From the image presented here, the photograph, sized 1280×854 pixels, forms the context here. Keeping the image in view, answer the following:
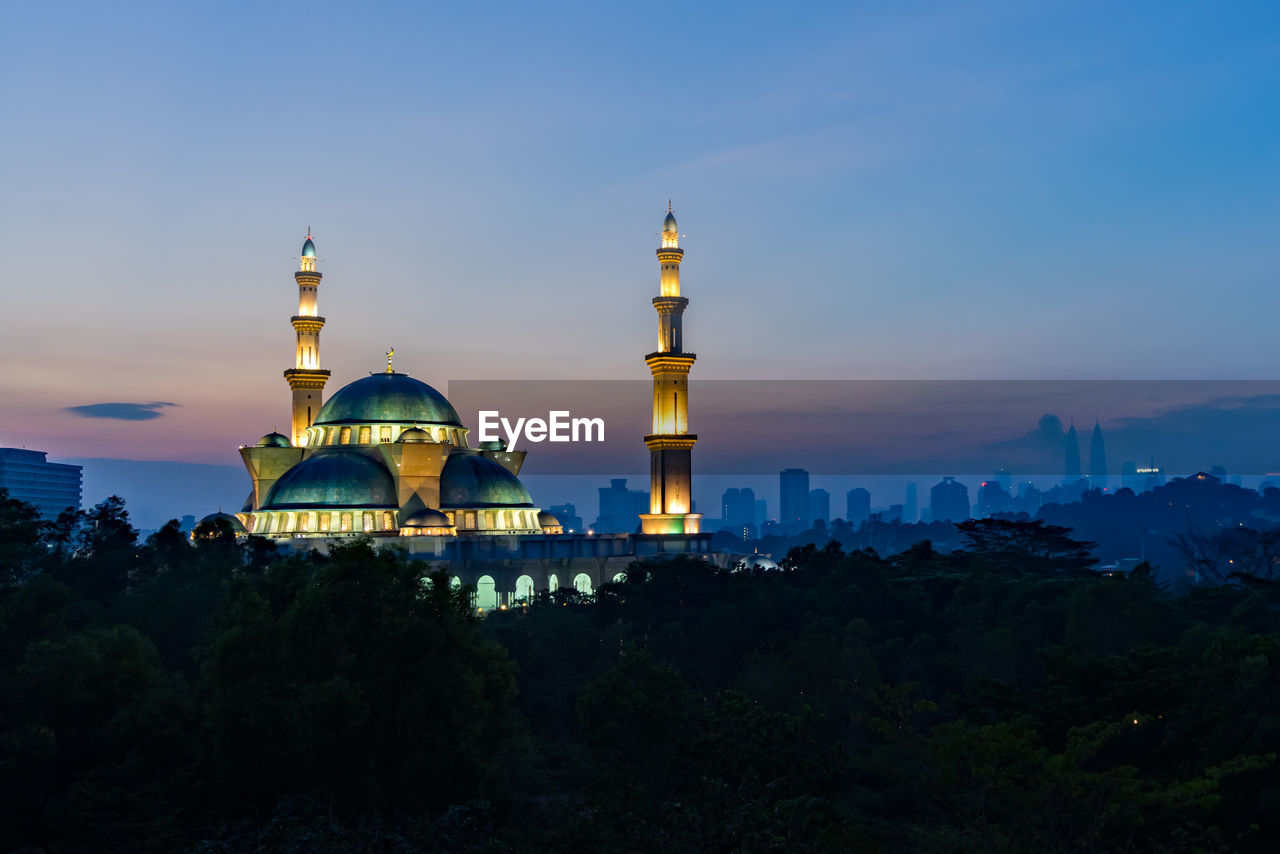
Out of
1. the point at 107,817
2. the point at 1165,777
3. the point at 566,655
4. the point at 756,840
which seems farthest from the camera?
the point at 566,655

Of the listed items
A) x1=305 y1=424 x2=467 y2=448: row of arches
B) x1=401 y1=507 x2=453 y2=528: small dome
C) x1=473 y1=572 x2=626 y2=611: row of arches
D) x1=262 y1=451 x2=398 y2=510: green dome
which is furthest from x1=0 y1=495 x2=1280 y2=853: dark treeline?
x1=305 y1=424 x2=467 y2=448: row of arches

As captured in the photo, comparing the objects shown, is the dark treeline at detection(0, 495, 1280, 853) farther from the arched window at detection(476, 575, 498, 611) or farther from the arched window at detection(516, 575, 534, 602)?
the arched window at detection(516, 575, 534, 602)

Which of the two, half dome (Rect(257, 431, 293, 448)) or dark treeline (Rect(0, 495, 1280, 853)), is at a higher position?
half dome (Rect(257, 431, 293, 448))

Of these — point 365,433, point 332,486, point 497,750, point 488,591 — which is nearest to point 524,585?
point 488,591

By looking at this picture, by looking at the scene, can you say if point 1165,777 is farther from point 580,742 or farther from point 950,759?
point 580,742

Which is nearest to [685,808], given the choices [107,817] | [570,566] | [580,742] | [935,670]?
[107,817]

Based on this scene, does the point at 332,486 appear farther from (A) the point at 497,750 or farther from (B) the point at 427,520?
(A) the point at 497,750

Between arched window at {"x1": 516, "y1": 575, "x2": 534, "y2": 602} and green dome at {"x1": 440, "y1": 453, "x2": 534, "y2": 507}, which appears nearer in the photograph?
arched window at {"x1": 516, "y1": 575, "x2": 534, "y2": 602}
